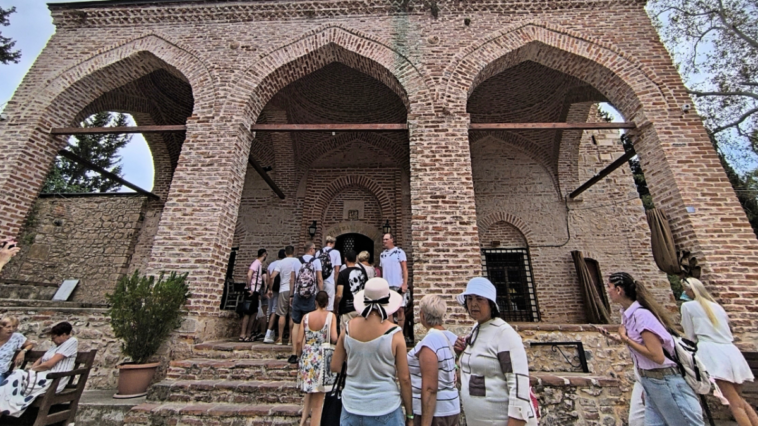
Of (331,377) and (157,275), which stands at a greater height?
(157,275)

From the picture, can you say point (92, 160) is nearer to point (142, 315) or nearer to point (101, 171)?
point (101, 171)

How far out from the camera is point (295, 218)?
8.65 metres

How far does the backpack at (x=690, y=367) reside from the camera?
2182 mm

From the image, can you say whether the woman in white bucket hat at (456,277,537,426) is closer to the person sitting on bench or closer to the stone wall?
the person sitting on bench

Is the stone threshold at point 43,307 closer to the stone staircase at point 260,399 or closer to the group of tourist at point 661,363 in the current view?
the stone staircase at point 260,399

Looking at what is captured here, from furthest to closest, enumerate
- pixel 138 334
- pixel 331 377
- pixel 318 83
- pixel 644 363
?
pixel 318 83, pixel 138 334, pixel 331 377, pixel 644 363

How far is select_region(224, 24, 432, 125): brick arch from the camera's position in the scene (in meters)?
5.87

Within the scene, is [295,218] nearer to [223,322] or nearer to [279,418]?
[223,322]

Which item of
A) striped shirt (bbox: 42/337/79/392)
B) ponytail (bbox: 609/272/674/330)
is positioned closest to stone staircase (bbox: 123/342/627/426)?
striped shirt (bbox: 42/337/79/392)

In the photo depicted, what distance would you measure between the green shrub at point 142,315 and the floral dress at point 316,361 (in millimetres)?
2349

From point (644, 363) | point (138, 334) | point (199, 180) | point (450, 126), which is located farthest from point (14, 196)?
point (644, 363)

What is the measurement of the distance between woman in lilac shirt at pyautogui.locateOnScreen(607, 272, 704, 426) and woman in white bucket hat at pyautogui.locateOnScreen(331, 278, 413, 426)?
1.51 m

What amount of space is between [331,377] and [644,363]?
2.34 metres

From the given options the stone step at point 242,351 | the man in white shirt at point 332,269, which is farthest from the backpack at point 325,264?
the stone step at point 242,351
